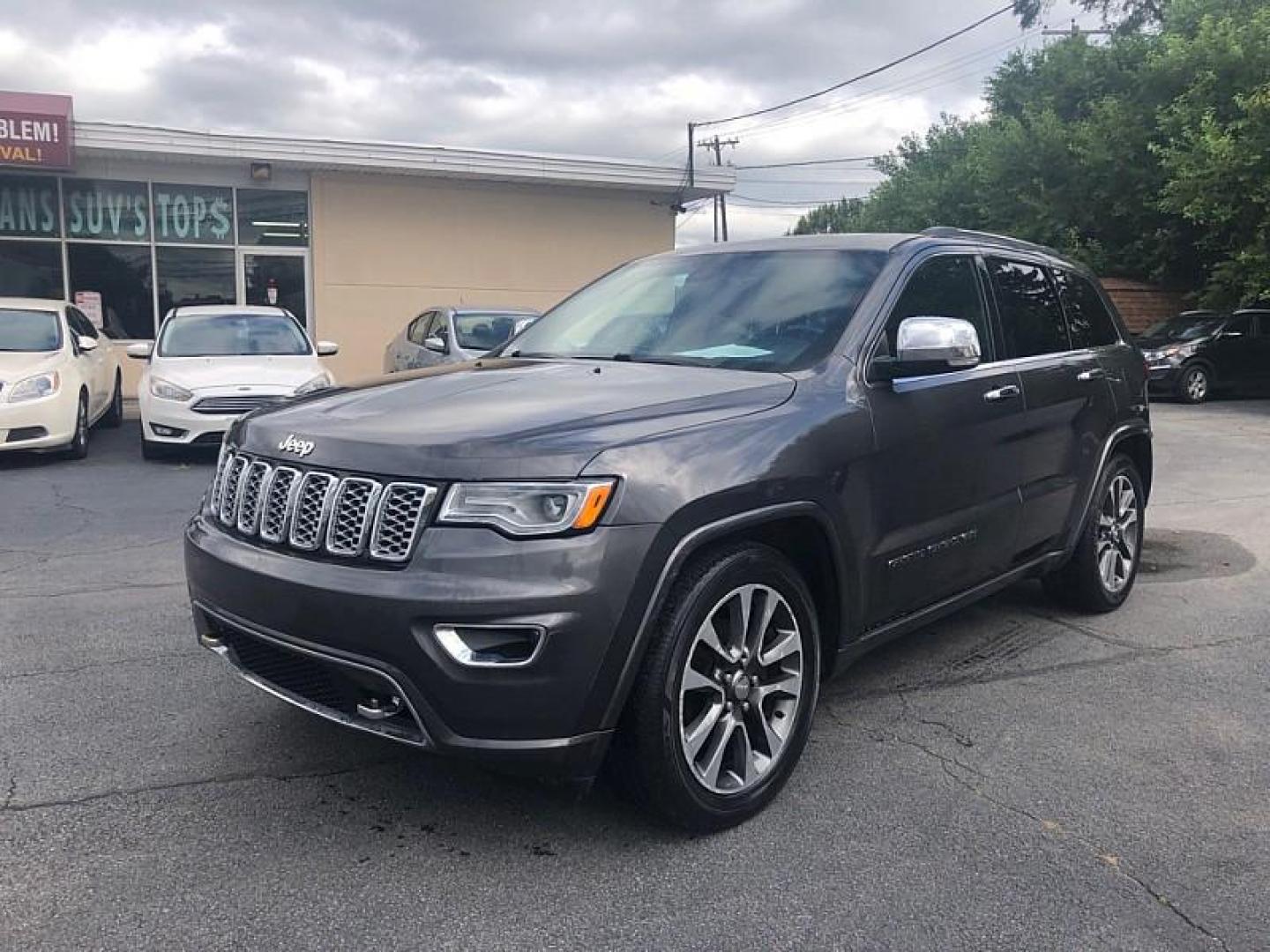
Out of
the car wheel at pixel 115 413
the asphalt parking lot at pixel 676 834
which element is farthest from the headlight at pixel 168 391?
the asphalt parking lot at pixel 676 834

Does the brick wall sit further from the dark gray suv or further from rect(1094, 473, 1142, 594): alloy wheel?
the dark gray suv

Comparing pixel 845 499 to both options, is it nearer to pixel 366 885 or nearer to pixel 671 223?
pixel 366 885

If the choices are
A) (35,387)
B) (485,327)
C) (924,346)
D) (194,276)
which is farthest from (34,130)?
(924,346)

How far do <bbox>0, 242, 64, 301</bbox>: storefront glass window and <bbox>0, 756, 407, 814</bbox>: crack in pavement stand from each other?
1582 cm

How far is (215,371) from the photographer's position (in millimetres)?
10625

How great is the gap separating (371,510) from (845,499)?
1501mm

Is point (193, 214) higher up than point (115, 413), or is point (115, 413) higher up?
point (193, 214)

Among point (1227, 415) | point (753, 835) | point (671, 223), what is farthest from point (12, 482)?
point (1227, 415)

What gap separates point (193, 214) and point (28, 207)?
2.34 meters

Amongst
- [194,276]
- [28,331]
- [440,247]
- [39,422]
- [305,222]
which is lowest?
[39,422]

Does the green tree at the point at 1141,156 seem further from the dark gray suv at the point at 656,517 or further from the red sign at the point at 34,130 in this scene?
the red sign at the point at 34,130

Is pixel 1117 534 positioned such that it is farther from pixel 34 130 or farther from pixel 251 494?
pixel 34 130

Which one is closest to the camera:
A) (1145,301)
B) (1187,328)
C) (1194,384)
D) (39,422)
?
(39,422)

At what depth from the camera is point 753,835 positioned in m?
3.23
